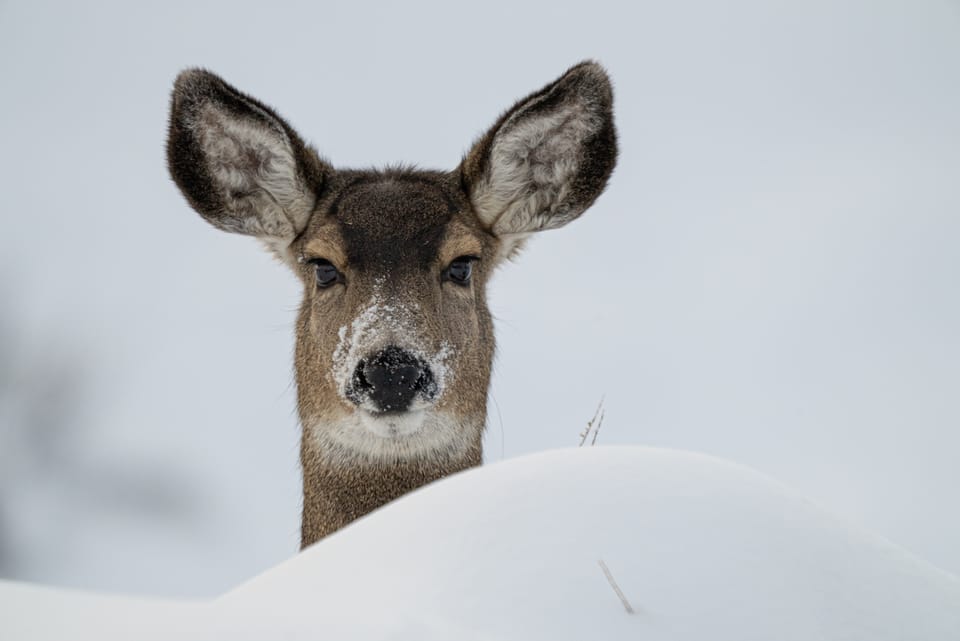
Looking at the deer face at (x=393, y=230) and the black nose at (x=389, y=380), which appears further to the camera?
the deer face at (x=393, y=230)

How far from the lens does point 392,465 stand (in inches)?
184

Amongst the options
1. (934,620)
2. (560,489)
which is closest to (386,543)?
(560,489)

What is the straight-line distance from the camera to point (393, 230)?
491 centimetres

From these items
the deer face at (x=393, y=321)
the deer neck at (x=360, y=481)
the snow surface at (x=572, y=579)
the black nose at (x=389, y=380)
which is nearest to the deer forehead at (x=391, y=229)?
the deer face at (x=393, y=321)

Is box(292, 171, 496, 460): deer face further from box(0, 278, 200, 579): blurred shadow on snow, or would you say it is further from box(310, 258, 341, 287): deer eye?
box(0, 278, 200, 579): blurred shadow on snow

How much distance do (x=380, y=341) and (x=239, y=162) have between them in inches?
70.1

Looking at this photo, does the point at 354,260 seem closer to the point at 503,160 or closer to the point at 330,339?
the point at 330,339

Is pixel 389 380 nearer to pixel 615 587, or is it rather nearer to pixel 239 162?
pixel 239 162

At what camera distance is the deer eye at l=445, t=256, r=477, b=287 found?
16.6ft

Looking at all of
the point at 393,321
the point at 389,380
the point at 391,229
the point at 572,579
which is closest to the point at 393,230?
the point at 391,229

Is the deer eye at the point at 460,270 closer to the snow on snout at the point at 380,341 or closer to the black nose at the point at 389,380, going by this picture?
the snow on snout at the point at 380,341

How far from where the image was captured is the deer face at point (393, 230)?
449 cm

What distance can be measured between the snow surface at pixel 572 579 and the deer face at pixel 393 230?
2205 millimetres

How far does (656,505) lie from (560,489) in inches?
8.2
